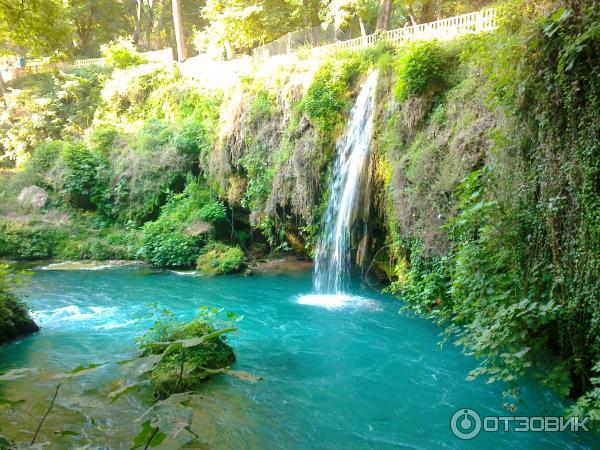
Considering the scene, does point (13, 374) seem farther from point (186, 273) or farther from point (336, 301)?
point (186, 273)

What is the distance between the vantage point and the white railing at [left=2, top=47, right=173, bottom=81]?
86.3ft

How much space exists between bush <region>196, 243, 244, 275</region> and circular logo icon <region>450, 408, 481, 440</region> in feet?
29.8

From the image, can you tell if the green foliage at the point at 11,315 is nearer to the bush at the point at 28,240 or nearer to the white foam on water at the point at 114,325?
the white foam on water at the point at 114,325

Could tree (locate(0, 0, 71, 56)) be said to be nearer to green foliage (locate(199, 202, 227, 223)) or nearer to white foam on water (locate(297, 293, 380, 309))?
white foam on water (locate(297, 293, 380, 309))

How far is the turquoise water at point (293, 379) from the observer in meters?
5.23

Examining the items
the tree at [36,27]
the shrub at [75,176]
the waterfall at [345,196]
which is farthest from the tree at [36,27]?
the shrub at [75,176]

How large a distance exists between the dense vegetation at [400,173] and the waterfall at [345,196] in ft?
1.42

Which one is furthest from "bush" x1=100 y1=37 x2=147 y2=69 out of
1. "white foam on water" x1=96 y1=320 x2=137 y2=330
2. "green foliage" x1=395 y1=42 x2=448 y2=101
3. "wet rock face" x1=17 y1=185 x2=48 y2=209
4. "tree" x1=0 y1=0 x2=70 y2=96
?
"white foam on water" x1=96 y1=320 x2=137 y2=330

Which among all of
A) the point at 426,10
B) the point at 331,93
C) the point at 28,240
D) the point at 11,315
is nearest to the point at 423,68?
the point at 331,93

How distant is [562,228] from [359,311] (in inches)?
217

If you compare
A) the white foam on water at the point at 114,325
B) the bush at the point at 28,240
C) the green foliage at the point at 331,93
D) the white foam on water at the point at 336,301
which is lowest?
the white foam on water at the point at 336,301

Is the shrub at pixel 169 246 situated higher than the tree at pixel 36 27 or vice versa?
the tree at pixel 36 27

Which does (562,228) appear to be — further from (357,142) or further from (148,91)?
(148,91)

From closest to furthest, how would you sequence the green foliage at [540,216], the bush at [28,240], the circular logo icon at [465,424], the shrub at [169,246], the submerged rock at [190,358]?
the green foliage at [540,216] < the circular logo icon at [465,424] < the submerged rock at [190,358] < the shrub at [169,246] < the bush at [28,240]
